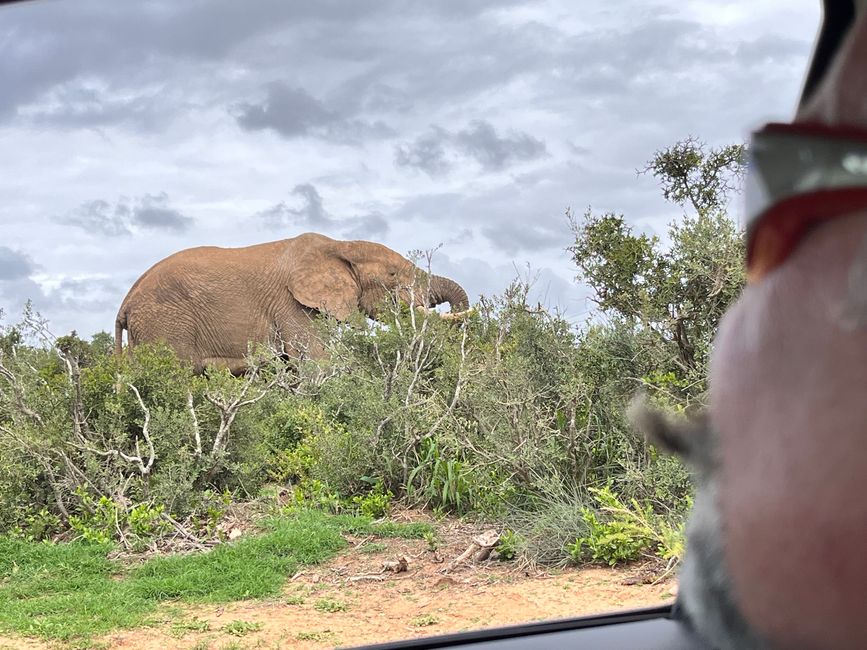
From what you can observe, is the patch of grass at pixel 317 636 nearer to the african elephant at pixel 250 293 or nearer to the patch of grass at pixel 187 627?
the patch of grass at pixel 187 627

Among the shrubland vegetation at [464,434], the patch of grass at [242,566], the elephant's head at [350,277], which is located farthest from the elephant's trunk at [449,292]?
the patch of grass at [242,566]

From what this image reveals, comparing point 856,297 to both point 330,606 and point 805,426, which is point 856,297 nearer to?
point 805,426

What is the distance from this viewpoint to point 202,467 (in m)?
4.43

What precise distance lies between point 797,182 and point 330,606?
3021 millimetres

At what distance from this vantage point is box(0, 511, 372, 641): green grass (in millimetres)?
2918

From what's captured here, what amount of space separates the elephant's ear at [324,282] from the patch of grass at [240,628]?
293 inches

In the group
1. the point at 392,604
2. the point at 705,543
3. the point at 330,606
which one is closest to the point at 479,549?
the point at 392,604

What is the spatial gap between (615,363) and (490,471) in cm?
75

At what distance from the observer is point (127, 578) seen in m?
3.43

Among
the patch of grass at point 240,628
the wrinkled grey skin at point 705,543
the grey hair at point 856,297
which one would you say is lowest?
the patch of grass at point 240,628

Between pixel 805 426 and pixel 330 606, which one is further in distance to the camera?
pixel 330 606

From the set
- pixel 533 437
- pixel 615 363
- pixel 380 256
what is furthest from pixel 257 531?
pixel 380 256

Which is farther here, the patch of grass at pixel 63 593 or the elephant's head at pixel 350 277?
the elephant's head at pixel 350 277

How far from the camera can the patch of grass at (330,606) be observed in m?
3.04
